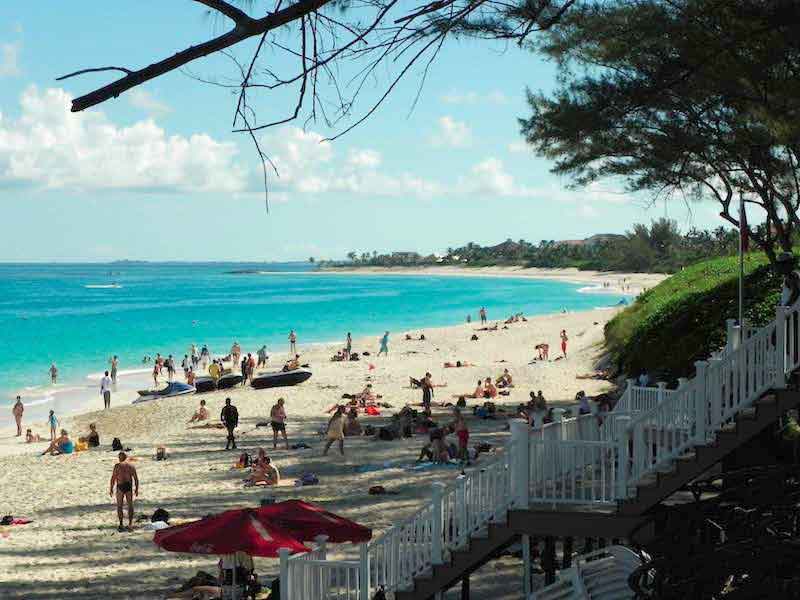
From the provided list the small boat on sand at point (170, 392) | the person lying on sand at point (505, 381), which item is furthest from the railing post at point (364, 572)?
the small boat on sand at point (170, 392)

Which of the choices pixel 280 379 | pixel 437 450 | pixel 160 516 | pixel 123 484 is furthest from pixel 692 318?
pixel 280 379

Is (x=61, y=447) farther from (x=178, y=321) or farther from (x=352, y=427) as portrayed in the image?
(x=178, y=321)

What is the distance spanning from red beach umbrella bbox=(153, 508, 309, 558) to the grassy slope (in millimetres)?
14258

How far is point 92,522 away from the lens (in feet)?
58.4

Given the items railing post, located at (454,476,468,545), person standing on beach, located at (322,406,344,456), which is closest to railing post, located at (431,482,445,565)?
railing post, located at (454,476,468,545)

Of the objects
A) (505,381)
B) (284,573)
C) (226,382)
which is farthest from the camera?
(226,382)

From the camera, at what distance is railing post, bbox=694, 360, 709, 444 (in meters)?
10.5

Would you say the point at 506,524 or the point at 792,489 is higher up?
the point at 792,489

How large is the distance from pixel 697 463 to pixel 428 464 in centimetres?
1041

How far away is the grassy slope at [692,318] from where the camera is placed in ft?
75.2

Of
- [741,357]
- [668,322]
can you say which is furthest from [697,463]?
A: [668,322]

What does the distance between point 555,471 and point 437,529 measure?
1366 mm

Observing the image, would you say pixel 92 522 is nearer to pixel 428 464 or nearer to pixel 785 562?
pixel 428 464

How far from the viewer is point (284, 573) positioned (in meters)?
9.66
